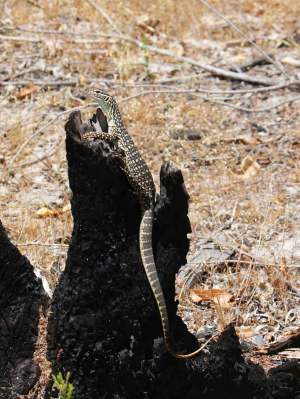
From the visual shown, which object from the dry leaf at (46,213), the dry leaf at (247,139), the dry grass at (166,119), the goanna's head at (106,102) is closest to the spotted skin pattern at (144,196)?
the goanna's head at (106,102)

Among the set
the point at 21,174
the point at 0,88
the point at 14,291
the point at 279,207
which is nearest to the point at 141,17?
the point at 0,88

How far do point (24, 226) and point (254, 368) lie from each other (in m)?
2.62

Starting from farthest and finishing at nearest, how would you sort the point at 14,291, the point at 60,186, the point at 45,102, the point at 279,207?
the point at 45,102 → the point at 60,186 → the point at 279,207 → the point at 14,291

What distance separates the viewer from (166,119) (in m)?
7.80

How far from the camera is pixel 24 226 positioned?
5.75 metres

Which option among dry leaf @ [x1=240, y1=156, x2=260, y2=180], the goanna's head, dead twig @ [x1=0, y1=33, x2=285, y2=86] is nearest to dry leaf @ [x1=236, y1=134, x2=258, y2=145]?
dry leaf @ [x1=240, y1=156, x2=260, y2=180]

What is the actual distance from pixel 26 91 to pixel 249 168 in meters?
2.64

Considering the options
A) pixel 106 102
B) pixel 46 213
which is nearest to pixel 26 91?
pixel 46 213

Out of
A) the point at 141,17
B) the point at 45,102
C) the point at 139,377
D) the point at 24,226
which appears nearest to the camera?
the point at 139,377

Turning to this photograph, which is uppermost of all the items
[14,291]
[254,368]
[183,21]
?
[183,21]

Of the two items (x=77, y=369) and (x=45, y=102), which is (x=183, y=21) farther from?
(x=77, y=369)

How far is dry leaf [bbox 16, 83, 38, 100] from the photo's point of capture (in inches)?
321

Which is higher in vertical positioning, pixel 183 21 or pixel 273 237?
pixel 183 21

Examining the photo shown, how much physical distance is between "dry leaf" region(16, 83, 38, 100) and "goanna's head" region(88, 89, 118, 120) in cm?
308
